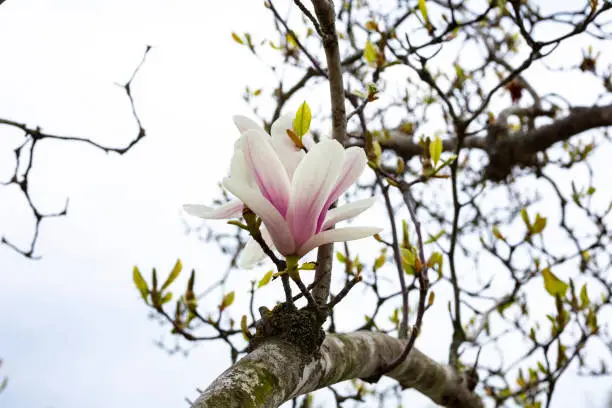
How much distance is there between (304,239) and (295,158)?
0.29 feet

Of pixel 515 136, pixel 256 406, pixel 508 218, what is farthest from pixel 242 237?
pixel 256 406

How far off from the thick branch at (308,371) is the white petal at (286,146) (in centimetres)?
19

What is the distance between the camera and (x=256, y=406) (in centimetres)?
48

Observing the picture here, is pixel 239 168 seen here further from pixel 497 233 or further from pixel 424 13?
pixel 497 233

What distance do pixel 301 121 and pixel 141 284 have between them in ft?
1.87

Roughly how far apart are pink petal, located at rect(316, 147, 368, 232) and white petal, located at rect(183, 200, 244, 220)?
85 millimetres

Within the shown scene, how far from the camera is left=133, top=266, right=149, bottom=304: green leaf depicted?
0.99 metres

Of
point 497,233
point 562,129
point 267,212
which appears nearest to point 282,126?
point 267,212

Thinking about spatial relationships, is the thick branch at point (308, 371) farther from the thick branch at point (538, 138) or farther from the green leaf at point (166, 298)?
the thick branch at point (538, 138)

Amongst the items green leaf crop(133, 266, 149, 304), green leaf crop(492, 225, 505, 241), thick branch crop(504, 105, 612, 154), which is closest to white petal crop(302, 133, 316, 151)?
green leaf crop(133, 266, 149, 304)

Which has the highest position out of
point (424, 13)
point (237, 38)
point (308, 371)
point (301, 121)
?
point (237, 38)

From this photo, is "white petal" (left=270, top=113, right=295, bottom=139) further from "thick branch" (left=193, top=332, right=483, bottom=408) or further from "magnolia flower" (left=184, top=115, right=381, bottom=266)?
"thick branch" (left=193, top=332, right=483, bottom=408)

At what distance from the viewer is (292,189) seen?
51 centimetres

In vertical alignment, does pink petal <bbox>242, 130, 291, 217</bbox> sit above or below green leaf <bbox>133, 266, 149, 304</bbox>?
below
